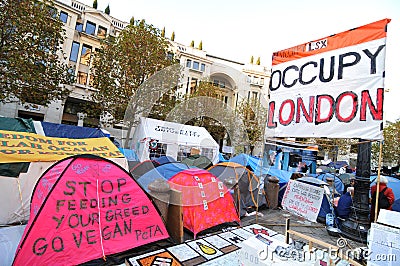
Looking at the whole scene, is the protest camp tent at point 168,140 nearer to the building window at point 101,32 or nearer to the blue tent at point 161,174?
the blue tent at point 161,174

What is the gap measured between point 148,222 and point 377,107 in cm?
384

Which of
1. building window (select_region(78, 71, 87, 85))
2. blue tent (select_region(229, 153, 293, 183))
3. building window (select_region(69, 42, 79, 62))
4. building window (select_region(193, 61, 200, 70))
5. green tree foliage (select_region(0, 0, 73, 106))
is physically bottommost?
blue tent (select_region(229, 153, 293, 183))

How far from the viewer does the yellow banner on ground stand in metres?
3.23

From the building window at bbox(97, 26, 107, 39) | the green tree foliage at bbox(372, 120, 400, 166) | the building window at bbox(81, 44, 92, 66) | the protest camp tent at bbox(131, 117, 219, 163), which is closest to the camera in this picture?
the protest camp tent at bbox(131, 117, 219, 163)

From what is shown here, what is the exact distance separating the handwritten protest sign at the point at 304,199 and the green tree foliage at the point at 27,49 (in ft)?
34.0

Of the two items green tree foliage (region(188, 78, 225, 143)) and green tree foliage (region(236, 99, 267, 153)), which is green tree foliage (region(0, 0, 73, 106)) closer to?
green tree foliage (region(188, 78, 225, 143))

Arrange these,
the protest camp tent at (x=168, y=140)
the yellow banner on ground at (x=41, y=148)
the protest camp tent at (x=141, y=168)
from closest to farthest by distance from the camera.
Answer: the yellow banner on ground at (x=41, y=148) < the protest camp tent at (x=141, y=168) < the protest camp tent at (x=168, y=140)

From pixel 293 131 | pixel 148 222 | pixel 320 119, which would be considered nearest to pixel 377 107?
pixel 320 119

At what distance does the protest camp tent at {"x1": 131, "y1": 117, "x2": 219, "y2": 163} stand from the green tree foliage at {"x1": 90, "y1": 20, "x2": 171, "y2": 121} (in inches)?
119

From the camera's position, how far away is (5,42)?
817cm

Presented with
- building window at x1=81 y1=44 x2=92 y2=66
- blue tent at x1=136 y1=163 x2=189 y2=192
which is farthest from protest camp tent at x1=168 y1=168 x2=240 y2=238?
building window at x1=81 y1=44 x2=92 y2=66

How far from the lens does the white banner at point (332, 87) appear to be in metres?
3.02

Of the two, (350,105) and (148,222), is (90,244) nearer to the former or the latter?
(148,222)

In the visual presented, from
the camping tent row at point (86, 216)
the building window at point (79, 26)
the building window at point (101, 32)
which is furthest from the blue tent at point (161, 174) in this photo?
the building window at point (79, 26)
